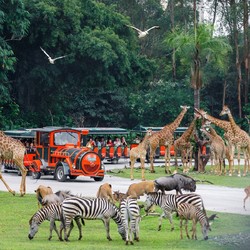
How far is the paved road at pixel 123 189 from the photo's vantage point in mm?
24070

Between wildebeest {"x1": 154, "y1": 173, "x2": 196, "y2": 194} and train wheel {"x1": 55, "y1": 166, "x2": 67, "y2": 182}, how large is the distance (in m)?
10.5

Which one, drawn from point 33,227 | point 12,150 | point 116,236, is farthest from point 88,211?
point 12,150

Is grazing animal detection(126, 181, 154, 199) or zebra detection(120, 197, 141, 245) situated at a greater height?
grazing animal detection(126, 181, 154, 199)

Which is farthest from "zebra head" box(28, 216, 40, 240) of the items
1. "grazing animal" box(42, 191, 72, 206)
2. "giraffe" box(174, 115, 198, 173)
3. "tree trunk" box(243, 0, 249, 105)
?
"tree trunk" box(243, 0, 249, 105)

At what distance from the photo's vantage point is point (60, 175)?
33938 millimetres

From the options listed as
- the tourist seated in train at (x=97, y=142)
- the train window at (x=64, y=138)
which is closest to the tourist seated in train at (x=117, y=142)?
the tourist seated in train at (x=97, y=142)

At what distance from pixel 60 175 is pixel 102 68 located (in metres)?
23.1

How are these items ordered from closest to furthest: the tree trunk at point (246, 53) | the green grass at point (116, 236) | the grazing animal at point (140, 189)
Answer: the green grass at point (116, 236), the grazing animal at point (140, 189), the tree trunk at point (246, 53)

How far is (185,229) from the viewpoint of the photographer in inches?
731

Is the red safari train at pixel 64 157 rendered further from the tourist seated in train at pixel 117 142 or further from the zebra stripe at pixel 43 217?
the zebra stripe at pixel 43 217

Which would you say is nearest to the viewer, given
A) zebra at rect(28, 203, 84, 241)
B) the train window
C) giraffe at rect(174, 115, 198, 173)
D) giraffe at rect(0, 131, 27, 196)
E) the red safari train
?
zebra at rect(28, 203, 84, 241)

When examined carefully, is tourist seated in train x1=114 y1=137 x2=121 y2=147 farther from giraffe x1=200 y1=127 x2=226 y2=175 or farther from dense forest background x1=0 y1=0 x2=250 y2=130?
giraffe x1=200 y1=127 x2=226 y2=175

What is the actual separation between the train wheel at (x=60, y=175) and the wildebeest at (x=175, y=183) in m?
10.5

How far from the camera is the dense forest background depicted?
48.5m
